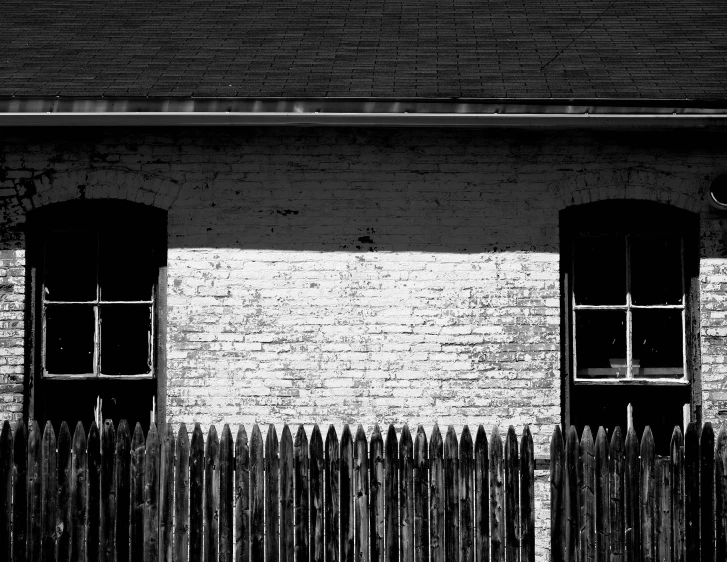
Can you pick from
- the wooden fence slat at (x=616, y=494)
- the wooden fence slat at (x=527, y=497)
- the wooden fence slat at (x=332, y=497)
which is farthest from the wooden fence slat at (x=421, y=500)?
the wooden fence slat at (x=616, y=494)

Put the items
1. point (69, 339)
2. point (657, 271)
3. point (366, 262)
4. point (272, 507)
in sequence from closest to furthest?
point (272, 507), point (366, 262), point (657, 271), point (69, 339)

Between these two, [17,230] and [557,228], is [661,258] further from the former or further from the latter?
[17,230]

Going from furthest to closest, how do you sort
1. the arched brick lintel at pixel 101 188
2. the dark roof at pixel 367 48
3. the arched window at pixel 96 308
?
the arched window at pixel 96 308, the arched brick lintel at pixel 101 188, the dark roof at pixel 367 48

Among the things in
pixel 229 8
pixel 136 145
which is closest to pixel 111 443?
pixel 136 145

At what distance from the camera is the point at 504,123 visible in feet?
22.9

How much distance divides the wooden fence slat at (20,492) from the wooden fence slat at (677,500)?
13.0ft

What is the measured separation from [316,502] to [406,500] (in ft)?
1.82

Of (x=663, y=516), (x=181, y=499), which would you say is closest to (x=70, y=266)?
(x=181, y=499)

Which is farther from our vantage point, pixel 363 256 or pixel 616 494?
pixel 363 256

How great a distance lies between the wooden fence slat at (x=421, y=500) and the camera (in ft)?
19.4

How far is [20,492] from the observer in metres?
6.00

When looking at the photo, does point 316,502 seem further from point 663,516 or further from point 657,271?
point 657,271

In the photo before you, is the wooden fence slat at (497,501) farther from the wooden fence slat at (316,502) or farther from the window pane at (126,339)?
the window pane at (126,339)

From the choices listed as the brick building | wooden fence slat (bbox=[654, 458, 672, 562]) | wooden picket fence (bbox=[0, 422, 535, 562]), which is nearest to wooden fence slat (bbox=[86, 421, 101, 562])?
wooden picket fence (bbox=[0, 422, 535, 562])
